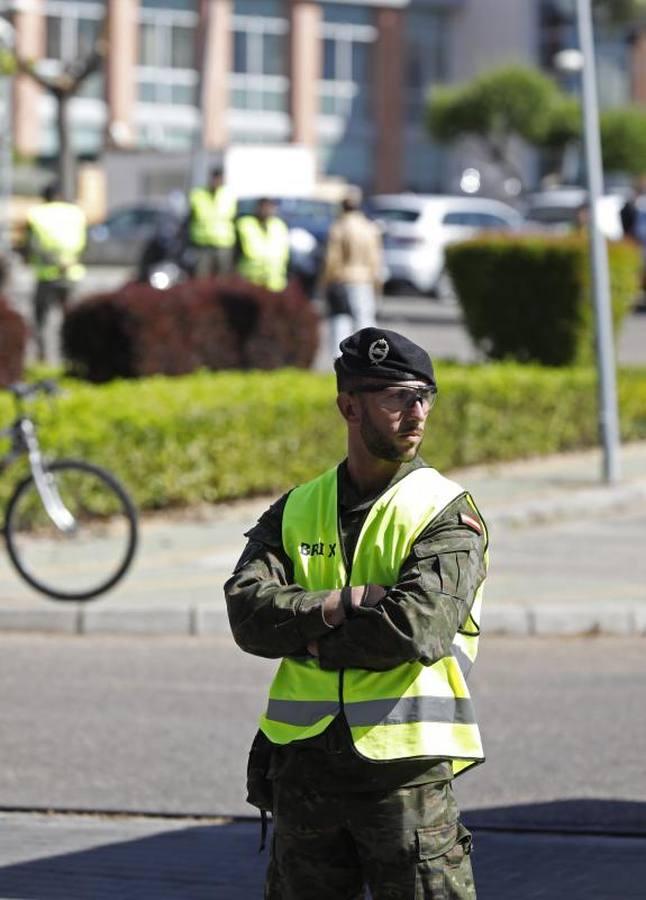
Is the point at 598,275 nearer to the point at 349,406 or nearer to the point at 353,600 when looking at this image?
the point at 349,406

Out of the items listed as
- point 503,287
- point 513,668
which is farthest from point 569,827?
point 503,287

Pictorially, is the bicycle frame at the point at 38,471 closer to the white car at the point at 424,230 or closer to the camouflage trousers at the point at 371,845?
the camouflage trousers at the point at 371,845

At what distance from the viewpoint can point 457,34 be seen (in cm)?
7575

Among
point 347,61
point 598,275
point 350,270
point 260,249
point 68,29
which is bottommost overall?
point 598,275

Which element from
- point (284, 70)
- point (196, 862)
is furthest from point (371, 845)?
point (284, 70)

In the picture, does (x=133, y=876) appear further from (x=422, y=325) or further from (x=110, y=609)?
(x=422, y=325)

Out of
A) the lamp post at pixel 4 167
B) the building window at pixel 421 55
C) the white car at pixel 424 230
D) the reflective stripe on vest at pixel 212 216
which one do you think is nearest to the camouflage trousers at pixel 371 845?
the reflective stripe on vest at pixel 212 216

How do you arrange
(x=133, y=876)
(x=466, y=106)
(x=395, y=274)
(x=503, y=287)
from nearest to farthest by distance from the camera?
(x=133, y=876) → (x=503, y=287) → (x=395, y=274) → (x=466, y=106)

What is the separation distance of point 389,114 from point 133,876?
224 ft

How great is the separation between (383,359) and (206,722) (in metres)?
4.32

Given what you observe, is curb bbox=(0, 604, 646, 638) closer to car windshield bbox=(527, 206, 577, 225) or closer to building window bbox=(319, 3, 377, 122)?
car windshield bbox=(527, 206, 577, 225)

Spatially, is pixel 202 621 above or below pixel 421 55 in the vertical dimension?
below

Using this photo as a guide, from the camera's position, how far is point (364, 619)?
3.78 metres

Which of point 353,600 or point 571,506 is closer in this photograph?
point 353,600
